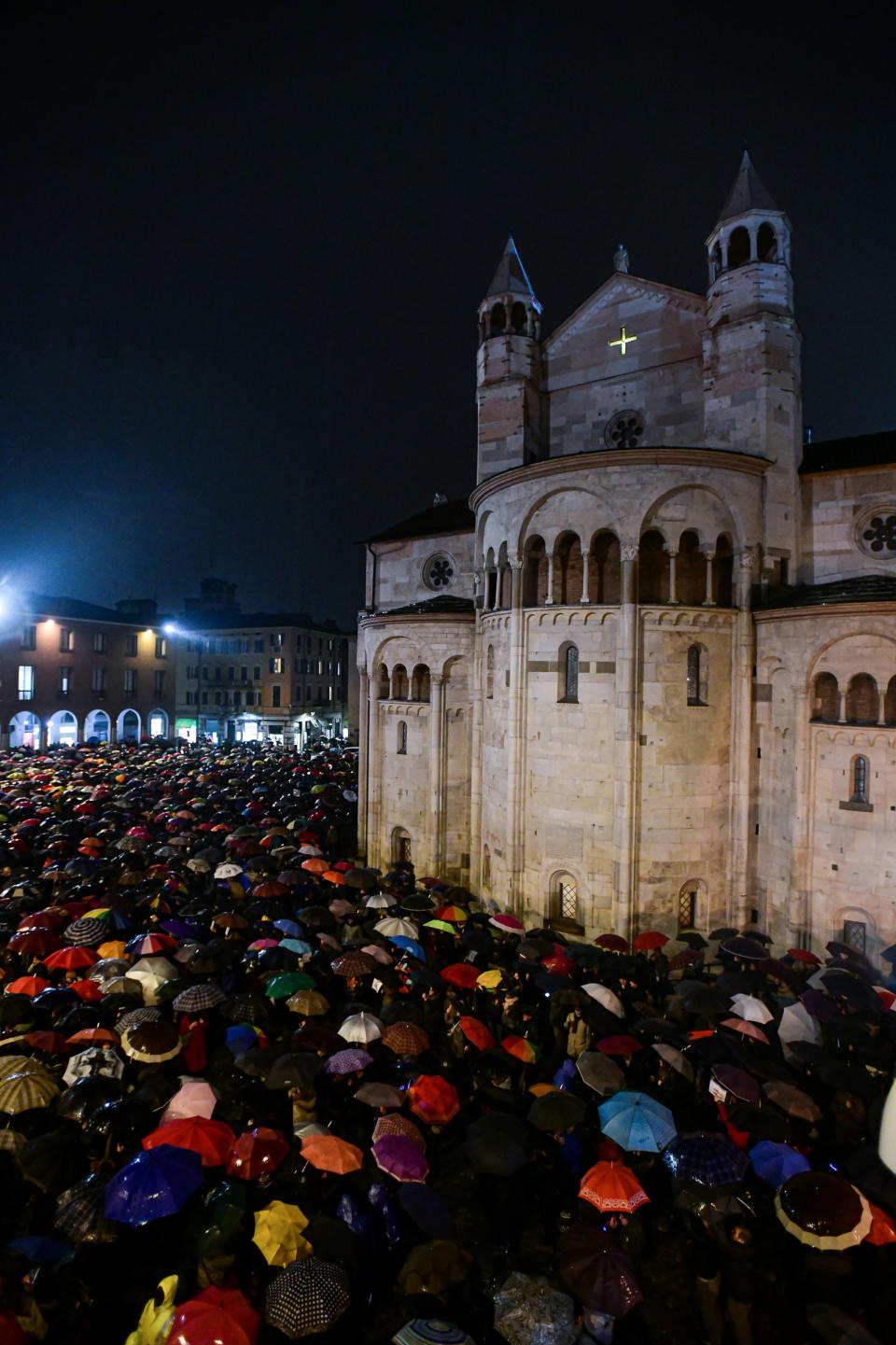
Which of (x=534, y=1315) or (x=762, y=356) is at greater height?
(x=762, y=356)

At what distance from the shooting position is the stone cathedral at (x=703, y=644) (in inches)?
762

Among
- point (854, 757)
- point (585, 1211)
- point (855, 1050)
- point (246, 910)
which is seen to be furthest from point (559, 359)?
point (585, 1211)

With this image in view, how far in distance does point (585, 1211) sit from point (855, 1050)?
5823mm

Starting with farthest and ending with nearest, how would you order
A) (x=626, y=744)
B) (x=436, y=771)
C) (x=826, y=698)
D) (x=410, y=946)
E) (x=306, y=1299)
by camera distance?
(x=436, y=771), (x=626, y=744), (x=826, y=698), (x=410, y=946), (x=306, y=1299)

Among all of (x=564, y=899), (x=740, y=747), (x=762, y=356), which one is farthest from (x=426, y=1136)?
(x=762, y=356)

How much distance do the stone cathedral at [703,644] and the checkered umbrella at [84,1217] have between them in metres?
15.8

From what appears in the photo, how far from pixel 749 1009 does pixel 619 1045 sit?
10.3ft

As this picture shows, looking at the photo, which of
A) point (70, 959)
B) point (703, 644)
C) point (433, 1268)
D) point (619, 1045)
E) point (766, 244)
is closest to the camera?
point (433, 1268)

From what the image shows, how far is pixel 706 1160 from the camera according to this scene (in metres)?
8.94

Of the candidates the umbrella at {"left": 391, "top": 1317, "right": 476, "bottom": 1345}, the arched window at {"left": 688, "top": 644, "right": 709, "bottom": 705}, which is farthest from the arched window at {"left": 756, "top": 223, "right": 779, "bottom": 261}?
the umbrella at {"left": 391, "top": 1317, "right": 476, "bottom": 1345}

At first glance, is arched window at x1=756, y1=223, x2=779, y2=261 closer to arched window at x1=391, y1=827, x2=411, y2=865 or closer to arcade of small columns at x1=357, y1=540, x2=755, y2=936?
arcade of small columns at x1=357, y1=540, x2=755, y2=936

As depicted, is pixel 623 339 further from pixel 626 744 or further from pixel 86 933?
Answer: pixel 86 933

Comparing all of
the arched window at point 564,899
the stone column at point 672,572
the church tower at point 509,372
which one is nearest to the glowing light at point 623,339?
the church tower at point 509,372

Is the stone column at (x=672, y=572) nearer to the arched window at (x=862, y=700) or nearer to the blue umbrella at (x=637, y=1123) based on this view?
the arched window at (x=862, y=700)
